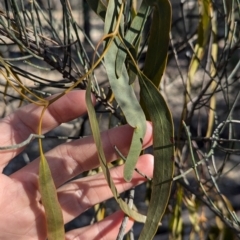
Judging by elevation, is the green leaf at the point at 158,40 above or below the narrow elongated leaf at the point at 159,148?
above

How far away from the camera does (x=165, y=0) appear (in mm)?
520

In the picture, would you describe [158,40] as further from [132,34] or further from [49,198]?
[49,198]

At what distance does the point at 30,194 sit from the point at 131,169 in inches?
10.0

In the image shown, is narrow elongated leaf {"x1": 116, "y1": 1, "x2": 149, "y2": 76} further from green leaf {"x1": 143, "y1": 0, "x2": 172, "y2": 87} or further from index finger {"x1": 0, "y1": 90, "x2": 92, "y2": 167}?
index finger {"x1": 0, "y1": 90, "x2": 92, "y2": 167}

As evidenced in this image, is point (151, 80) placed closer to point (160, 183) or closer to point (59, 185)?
point (160, 183)

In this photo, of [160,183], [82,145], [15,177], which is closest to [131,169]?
[160,183]

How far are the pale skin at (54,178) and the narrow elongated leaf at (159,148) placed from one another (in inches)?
5.0

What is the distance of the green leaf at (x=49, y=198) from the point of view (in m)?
0.58

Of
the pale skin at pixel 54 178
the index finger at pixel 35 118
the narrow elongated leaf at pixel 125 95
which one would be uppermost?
the narrow elongated leaf at pixel 125 95

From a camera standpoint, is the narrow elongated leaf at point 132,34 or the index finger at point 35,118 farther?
the index finger at point 35,118

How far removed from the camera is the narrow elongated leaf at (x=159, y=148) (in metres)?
0.54

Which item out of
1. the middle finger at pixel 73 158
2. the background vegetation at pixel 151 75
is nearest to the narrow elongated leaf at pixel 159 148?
the background vegetation at pixel 151 75

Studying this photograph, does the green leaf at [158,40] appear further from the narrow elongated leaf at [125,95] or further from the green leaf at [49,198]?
the green leaf at [49,198]

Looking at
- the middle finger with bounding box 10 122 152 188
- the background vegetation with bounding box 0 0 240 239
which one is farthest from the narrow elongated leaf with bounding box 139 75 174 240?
the middle finger with bounding box 10 122 152 188
